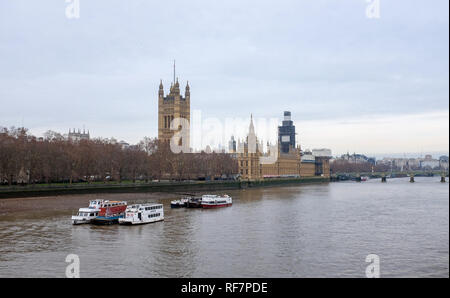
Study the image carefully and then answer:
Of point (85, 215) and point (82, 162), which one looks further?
point (82, 162)

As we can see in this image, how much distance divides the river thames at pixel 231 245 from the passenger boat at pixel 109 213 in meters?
1.46

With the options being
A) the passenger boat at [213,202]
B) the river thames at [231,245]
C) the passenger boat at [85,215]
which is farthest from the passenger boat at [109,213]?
the passenger boat at [213,202]

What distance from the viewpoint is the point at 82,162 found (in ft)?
247

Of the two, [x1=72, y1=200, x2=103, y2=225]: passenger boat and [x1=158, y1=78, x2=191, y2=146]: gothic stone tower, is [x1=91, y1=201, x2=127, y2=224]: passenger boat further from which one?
[x1=158, y1=78, x2=191, y2=146]: gothic stone tower

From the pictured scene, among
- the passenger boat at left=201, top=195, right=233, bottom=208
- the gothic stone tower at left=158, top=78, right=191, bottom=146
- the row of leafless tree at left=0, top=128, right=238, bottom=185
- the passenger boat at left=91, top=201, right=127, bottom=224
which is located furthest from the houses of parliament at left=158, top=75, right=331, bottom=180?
the passenger boat at left=91, top=201, right=127, bottom=224

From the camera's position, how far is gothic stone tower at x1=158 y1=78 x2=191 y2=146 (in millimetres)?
143250

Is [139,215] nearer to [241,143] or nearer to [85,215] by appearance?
[85,215]

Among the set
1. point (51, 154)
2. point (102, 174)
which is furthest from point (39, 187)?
point (102, 174)

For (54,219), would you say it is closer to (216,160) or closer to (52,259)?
(52,259)

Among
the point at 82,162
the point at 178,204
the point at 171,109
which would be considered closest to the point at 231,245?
the point at 178,204

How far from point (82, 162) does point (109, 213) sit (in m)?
35.0

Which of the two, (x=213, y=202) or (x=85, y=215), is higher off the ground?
(x=85, y=215)

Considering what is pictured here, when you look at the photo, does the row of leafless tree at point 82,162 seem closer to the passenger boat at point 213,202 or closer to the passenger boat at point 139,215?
the passenger boat at point 213,202
